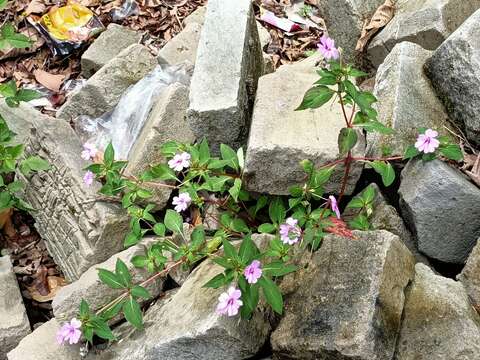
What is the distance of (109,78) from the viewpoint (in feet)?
14.4

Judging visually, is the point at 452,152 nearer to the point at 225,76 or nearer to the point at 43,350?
the point at 225,76

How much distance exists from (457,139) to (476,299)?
88 cm

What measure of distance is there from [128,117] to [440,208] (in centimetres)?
219

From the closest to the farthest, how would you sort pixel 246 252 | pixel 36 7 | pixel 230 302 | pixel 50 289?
pixel 230 302, pixel 246 252, pixel 50 289, pixel 36 7

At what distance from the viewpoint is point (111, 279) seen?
2.84 meters

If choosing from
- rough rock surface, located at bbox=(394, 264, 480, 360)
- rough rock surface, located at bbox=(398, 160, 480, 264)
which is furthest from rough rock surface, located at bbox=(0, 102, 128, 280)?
rough rock surface, located at bbox=(394, 264, 480, 360)

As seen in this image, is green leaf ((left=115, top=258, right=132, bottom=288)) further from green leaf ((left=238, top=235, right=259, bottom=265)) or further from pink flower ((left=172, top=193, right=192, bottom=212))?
green leaf ((left=238, top=235, right=259, bottom=265))

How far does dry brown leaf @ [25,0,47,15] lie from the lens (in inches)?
214

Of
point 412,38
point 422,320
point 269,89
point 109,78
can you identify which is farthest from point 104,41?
point 422,320

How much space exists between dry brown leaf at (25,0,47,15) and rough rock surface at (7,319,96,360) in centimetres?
318

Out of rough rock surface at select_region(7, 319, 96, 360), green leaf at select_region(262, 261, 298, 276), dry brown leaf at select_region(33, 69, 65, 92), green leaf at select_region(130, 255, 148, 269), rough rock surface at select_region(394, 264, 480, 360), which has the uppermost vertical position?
green leaf at select_region(262, 261, 298, 276)

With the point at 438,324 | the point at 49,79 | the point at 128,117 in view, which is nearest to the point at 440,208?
the point at 438,324

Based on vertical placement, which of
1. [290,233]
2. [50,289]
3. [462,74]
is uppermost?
[462,74]

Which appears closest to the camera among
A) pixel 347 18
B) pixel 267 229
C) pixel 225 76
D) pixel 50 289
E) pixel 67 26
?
pixel 267 229
